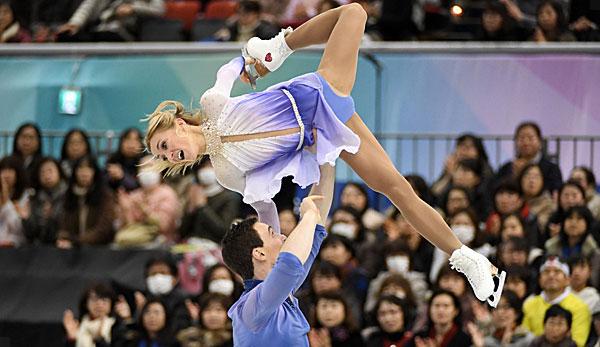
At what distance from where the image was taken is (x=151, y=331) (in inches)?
357

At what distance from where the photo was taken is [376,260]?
9.32 m

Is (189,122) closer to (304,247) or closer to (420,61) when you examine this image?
(304,247)

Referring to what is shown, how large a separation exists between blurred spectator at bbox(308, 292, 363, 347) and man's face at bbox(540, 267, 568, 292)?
1.14m

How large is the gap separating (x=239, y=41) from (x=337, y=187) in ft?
4.62

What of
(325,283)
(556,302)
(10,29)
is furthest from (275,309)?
(10,29)

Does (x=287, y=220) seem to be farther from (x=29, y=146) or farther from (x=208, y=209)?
(x=29, y=146)

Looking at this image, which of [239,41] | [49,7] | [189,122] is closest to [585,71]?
[239,41]

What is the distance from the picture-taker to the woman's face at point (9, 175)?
34.2 feet

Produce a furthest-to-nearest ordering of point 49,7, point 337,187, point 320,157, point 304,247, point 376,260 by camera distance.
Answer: point 49,7 → point 337,187 → point 376,260 → point 320,157 → point 304,247

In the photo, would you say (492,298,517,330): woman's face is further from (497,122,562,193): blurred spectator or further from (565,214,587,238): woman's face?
(497,122,562,193): blurred spectator

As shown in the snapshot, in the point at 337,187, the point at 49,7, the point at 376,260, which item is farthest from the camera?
the point at 49,7

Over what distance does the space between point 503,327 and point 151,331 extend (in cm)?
217

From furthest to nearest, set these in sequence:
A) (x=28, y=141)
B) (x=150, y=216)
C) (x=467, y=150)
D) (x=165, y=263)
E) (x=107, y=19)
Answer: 1. (x=107, y=19)
2. (x=28, y=141)
3. (x=150, y=216)
4. (x=467, y=150)
5. (x=165, y=263)

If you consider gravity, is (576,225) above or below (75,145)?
below
